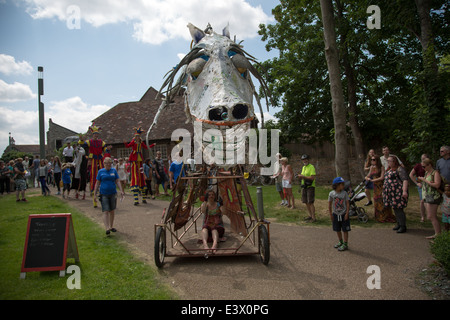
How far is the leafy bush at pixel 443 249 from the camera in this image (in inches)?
142

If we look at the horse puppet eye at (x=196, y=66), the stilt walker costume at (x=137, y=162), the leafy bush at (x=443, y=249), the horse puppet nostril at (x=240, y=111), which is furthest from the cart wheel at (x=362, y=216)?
the stilt walker costume at (x=137, y=162)

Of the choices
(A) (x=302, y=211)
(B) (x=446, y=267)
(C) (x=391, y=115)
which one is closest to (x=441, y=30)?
(C) (x=391, y=115)

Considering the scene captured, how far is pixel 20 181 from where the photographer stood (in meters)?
9.93

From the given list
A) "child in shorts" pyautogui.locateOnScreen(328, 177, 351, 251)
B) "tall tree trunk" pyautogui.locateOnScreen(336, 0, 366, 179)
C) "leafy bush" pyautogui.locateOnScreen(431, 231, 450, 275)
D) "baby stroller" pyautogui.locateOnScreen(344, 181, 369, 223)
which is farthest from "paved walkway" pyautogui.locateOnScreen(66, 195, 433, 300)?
"tall tree trunk" pyautogui.locateOnScreen(336, 0, 366, 179)

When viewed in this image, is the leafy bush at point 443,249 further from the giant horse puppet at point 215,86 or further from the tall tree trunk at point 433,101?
the tall tree trunk at point 433,101

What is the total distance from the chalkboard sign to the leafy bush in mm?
5075

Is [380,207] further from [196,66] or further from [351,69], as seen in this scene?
[351,69]

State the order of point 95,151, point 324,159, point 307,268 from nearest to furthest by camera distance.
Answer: point 307,268 → point 95,151 → point 324,159

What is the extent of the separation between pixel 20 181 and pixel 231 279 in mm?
9407

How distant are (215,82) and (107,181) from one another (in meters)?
3.83

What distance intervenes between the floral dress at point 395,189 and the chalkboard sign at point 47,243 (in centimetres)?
649

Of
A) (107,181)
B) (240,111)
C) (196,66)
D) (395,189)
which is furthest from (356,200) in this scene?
(107,181)

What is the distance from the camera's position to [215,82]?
3.73 metres

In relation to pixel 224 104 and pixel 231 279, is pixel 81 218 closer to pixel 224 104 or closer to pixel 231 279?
pixel 231 279
